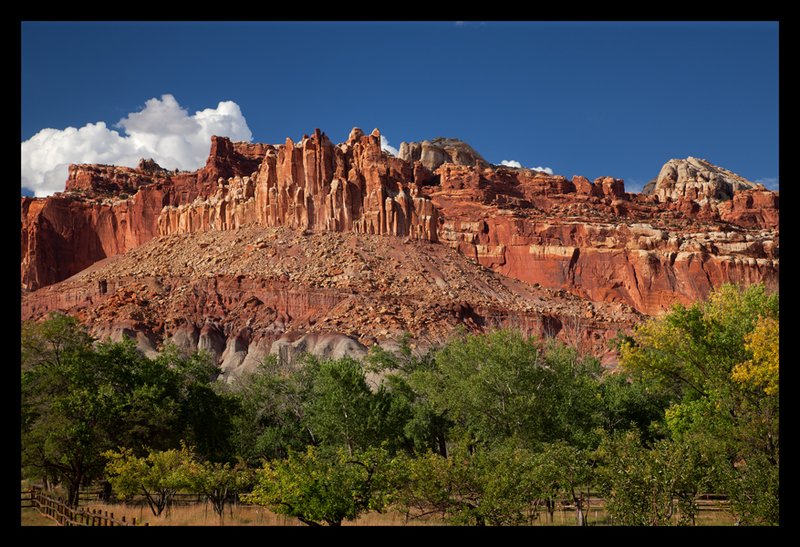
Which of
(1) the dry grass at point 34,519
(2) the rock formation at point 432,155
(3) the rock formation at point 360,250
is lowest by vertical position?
(1) the dry grass at point 34,519

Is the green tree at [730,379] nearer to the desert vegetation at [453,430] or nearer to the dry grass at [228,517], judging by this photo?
the desert vegetation at [453,430]

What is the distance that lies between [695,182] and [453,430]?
15578 centimetres

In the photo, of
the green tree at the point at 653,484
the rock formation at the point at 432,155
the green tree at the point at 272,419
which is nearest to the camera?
the green tree at the point at 653,484

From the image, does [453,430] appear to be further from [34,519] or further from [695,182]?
[695,182]

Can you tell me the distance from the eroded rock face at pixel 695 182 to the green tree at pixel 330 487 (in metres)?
155

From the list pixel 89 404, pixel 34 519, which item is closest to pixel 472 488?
pixel 34 519

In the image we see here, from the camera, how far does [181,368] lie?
98.9 feet

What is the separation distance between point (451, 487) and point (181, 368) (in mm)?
15198

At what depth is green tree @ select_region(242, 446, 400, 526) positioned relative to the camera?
1706cm

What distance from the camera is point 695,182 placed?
170000mm

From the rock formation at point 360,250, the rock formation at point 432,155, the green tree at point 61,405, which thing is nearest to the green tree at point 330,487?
the green tree at point 61,405

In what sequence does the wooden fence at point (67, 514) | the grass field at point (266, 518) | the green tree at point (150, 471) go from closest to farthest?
the wooden fence at point (67, 514), the grass field at point (266, 518), the green tree at point (150, 471)

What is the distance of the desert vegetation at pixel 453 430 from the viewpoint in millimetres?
17688
